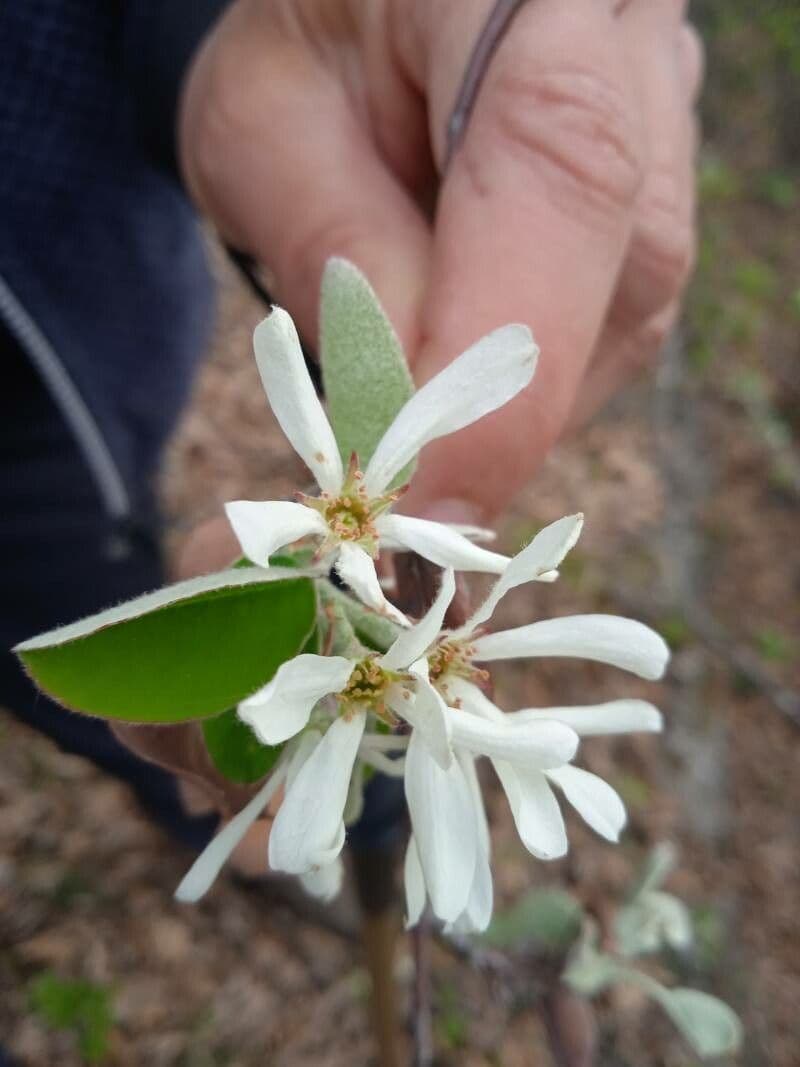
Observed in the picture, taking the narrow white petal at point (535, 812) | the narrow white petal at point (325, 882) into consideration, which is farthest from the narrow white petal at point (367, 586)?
the narrow white petal at point (325, 882)

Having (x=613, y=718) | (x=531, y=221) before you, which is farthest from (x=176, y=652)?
(x=531, y=221)

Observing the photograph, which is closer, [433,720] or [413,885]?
[433,720]

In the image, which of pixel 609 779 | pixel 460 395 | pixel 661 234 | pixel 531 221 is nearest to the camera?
pixel 460 395

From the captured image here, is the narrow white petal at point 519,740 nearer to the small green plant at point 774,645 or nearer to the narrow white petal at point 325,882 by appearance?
the narrow white petal at point 325,882

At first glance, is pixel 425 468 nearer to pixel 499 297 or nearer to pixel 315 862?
pixel 499 297

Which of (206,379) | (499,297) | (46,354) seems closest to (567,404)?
(499,297)

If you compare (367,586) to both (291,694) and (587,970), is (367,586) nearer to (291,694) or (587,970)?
(291,694)
